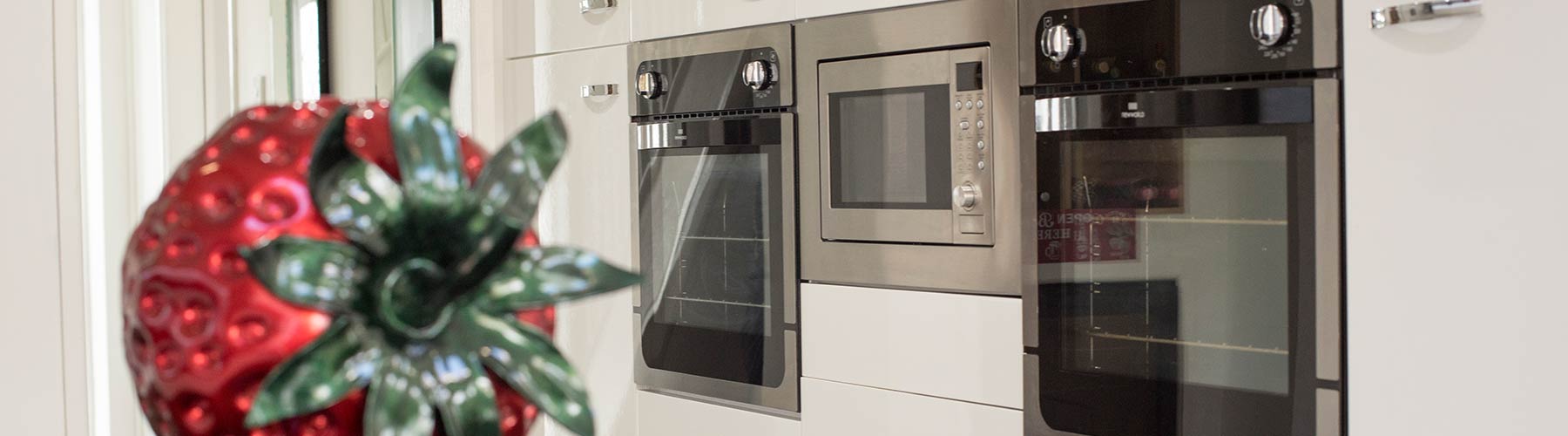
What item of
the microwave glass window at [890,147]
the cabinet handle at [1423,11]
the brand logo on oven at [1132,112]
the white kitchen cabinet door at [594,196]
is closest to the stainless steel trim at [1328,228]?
the cabinet handle at [1423,11]

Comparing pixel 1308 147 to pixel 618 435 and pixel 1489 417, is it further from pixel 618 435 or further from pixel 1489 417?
pixel 618 435

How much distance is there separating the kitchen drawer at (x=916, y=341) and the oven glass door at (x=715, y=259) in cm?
12

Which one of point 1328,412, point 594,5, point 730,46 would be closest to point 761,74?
point 730,46

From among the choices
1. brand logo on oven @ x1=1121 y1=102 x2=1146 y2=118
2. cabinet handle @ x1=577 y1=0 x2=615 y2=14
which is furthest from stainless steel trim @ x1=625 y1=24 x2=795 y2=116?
brand logo on oven @ x1=1121 y1=102 x2=1146 y2=118

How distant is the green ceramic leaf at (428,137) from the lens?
0.99 feet

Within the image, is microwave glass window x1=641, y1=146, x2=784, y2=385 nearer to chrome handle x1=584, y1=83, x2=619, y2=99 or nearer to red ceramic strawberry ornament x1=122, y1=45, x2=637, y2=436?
chrome handle x1=584, y1=83, x2=619, y2=99

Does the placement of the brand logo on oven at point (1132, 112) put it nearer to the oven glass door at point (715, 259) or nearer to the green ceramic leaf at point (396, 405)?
the oven glass door at point (715, 259)

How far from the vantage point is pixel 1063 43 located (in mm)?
1924

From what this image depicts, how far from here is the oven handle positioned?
167 centimetres

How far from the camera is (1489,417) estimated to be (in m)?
1.53

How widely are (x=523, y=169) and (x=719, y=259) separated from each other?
2.32m

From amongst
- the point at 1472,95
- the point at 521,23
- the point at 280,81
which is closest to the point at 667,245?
the point at 521,23

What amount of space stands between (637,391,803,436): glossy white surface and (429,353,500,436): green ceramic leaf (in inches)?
87.0

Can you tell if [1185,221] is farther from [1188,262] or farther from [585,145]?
[585,145]
